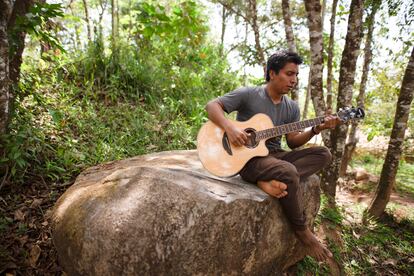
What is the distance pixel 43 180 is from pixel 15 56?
1.59 metres

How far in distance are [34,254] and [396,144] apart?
5655 millimetres

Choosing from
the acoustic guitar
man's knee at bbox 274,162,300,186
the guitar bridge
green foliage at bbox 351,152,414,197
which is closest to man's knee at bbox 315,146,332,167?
the acoustic guitar

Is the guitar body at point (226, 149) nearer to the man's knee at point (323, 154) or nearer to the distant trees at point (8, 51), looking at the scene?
the man's knee at point (323, 154)

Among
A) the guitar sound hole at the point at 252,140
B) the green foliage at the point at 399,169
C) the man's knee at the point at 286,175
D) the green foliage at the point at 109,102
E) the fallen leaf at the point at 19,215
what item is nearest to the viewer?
the man's knee at the point at 286,175

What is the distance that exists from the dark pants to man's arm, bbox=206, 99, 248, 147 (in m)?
0.25

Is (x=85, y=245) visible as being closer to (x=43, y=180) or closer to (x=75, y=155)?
(x=43, y=180)

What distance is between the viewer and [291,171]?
8.87 feet

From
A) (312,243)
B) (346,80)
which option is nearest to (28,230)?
(312,243)

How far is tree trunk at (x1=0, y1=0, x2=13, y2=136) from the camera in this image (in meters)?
2.96

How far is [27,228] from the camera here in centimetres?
307

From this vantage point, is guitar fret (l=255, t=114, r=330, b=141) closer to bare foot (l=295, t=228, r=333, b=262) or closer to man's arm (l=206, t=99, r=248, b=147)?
man's arm (l=206, t=99, r=248, b=147)

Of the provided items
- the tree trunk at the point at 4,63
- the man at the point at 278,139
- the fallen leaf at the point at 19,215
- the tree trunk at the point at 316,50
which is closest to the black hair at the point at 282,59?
the man at the point at 278,139

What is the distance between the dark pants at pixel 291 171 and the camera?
2.71 meters

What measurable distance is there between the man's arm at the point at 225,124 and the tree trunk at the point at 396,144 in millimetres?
3617
